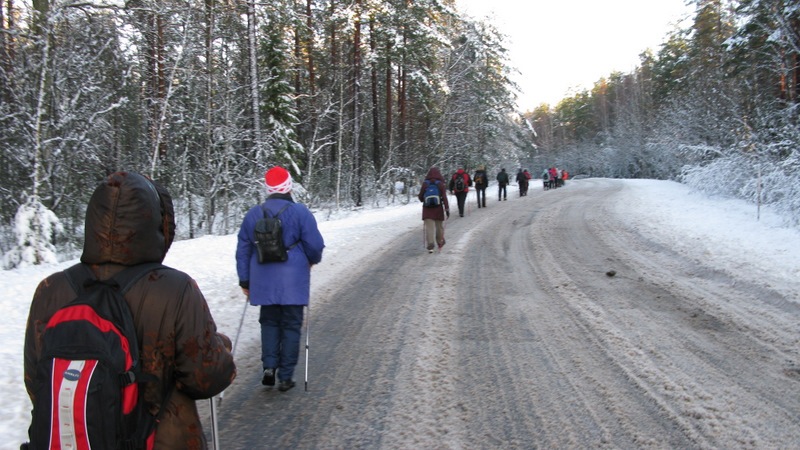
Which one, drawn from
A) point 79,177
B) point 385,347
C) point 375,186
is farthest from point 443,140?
point 385,347

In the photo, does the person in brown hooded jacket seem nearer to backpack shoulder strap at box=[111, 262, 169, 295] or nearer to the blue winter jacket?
backpack shoulder strap at box=[111, 262, 169, 295]

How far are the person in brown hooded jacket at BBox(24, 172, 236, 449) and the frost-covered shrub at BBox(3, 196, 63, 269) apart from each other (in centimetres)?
943

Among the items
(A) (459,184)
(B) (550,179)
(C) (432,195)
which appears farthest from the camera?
(B) (550,179)

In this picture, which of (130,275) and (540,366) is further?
(540,366)

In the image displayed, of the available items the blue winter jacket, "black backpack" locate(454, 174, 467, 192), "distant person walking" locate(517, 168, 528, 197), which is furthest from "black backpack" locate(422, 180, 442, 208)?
"distant person walking" locate(517, 168, 528, 197)

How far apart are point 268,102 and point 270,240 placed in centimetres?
2039

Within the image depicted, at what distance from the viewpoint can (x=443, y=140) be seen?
30328 millimetres

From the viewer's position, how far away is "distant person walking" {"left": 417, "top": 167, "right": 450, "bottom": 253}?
10992mm

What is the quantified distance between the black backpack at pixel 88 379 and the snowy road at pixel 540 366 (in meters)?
2.01

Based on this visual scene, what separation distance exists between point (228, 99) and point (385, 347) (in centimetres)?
1400

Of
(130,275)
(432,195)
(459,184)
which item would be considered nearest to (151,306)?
(130,275)

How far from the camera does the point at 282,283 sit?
4.19 metres

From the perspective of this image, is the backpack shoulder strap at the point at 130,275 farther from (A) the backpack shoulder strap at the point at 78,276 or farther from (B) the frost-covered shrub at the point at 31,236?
(B) the frost-covered shrub at the point at 31,236

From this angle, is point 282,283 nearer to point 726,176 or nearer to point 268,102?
point 726,176
